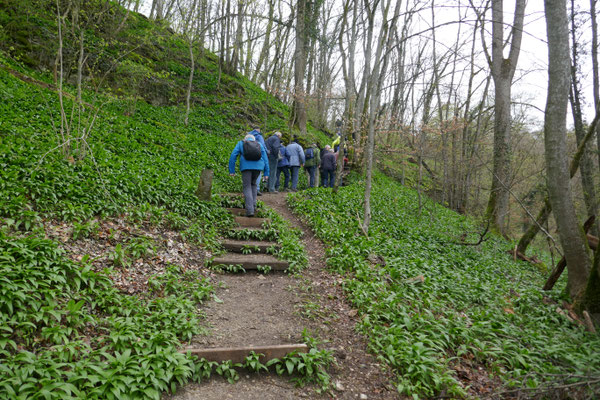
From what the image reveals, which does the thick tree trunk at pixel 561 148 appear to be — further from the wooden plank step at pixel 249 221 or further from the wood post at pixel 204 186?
the wood post at pixel 204 186

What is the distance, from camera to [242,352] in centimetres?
354

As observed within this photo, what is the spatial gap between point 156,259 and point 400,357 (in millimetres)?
3789

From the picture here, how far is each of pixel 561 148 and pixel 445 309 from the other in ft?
9.65

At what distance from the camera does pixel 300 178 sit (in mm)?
14430

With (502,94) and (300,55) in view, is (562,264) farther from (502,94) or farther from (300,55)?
(300,55)

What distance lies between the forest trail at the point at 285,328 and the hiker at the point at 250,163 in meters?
2.30

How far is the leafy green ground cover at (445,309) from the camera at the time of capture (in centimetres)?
371

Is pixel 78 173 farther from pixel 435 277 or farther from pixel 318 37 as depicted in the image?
pixel 318 37

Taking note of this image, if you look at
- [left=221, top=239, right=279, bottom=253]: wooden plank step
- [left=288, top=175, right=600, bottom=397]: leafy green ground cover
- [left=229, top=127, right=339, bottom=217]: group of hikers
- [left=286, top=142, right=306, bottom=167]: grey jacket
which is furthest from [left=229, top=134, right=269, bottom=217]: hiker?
[left=286, top=142, right=306, bottom=167]: grey jacket

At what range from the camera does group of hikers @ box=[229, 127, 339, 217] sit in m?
7.58

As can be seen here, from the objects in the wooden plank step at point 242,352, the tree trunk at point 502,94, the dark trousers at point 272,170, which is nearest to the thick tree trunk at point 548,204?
the tree trunk at point 502,94

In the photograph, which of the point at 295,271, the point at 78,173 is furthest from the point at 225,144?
Result: the point at 295,271

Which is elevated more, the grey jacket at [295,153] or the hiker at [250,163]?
the grey jacket at [295,153]

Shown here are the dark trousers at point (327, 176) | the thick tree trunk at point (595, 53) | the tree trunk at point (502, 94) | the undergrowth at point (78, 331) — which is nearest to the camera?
the undergrowth at point (78, 331)
